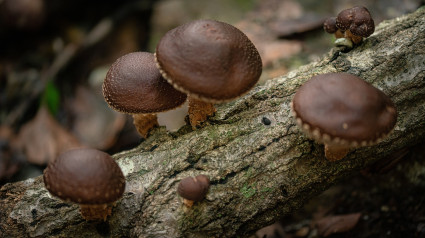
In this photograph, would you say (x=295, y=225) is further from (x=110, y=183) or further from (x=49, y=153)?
(x=49, y=153)

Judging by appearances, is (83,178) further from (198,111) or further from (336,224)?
(336,224)

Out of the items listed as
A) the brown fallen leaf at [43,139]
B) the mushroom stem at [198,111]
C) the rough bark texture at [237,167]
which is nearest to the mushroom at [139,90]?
the mushroom stem at [198,111]

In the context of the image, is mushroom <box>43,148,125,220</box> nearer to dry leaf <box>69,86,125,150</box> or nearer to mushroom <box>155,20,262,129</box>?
mushroom <box>155,20,262,129</box>

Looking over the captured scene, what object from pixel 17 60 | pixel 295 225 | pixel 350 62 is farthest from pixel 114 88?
pixel 17 60

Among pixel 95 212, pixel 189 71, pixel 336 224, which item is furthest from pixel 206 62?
pixel 336 224

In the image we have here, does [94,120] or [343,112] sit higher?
[343,112]

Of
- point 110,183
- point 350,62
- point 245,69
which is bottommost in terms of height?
point 110,183

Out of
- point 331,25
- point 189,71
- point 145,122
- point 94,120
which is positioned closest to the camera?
point 189,71
